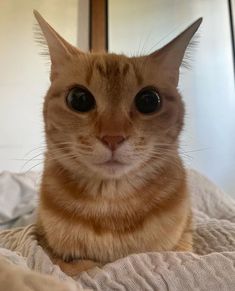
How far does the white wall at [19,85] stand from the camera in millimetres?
2180

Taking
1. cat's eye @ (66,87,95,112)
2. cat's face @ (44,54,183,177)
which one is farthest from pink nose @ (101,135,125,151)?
cat's eye @ (66,87,95,112)

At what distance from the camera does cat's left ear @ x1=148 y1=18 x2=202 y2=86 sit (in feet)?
3.02

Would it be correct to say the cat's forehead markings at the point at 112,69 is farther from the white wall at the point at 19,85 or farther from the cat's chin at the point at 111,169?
the white wall at the point at 19,85

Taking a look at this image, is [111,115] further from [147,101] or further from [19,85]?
[19,85]

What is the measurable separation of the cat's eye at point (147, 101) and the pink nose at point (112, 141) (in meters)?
0.12

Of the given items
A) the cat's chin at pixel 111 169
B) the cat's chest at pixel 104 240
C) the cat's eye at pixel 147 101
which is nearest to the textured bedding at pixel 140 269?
the cat's chest at pixel 104 240

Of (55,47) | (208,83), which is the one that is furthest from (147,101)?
(208,83)

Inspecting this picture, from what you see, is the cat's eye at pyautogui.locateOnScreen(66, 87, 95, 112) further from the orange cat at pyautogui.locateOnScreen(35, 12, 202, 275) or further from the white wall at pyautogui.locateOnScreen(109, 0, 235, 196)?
the white wall at pyautogui.locateOnScreen(109, 0, 235, 196)

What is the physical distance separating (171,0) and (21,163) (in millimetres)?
1238

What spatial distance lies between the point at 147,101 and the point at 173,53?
155 mm

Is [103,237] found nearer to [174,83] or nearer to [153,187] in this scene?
[153,187]

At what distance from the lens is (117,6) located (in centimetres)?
241

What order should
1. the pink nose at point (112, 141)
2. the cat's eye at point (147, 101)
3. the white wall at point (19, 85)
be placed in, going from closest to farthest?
1. the pink nose at point (112, 141)
2. the cat's eye at point (147, 101)
3. the white wall at point (19, 85)

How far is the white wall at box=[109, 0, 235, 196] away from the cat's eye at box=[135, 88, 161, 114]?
1306 millimetres
